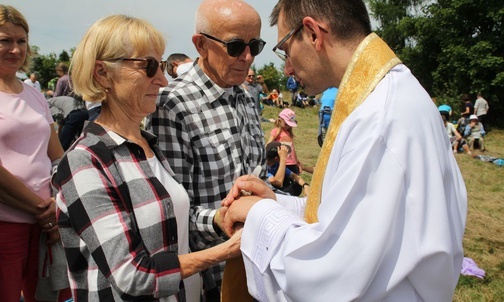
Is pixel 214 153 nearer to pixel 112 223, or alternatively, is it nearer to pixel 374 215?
pixel 112 223

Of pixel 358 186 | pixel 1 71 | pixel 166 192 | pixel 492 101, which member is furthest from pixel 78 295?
pixel 492 101

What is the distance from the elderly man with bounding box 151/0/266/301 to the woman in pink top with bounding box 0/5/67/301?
3.16ft

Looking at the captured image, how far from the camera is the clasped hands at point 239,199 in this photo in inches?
70.6

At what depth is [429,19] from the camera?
26.3m

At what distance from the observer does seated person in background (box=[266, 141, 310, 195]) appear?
5660 millimetres

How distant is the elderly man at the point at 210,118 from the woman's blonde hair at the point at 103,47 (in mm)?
370

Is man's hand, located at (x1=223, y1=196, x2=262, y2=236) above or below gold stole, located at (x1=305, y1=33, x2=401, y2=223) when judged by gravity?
below

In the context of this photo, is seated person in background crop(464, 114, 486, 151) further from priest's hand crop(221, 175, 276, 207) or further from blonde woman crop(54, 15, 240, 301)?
blonde woman crop(54, 15, 240, 301)

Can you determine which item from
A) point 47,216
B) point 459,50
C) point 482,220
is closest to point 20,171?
point 47,216

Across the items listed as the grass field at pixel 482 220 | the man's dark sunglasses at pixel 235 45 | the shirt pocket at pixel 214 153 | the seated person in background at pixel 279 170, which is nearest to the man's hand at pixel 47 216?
the shirt pocket at pixel 214 153

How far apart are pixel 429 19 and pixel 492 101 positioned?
275 inches

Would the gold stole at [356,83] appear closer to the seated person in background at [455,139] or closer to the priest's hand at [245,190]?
the priest's hand at [245,190]

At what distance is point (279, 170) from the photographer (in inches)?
225

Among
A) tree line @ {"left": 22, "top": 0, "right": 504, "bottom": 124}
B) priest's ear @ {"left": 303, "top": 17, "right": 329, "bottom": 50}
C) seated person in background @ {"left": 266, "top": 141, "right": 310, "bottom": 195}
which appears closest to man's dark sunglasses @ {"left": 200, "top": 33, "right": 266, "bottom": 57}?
priest's ear @ {"left": 303, "top": 17, "right": 329, "bottom": 50}
